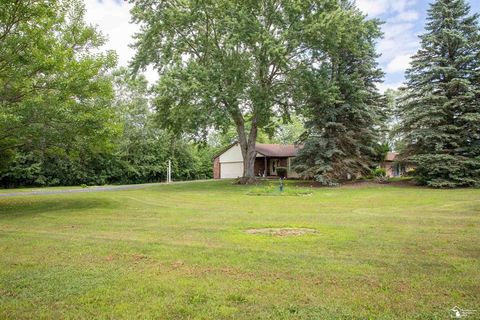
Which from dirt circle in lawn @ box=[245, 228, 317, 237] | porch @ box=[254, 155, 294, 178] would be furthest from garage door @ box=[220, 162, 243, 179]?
dirt circle in lawn @ box=[245, 228, 317, 237]

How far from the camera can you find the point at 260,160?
4119 cm

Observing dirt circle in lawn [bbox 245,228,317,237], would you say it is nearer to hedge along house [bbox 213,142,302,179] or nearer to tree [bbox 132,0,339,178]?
tree [bbox 132,0,339,178]

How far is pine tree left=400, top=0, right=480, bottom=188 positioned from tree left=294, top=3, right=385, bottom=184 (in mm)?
3254

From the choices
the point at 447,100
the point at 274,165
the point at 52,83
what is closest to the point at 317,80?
the point at 447,100

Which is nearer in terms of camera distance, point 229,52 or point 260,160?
point 229,52

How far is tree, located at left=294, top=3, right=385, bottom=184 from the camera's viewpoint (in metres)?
24.1

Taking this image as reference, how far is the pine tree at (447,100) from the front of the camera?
2200 centimetres

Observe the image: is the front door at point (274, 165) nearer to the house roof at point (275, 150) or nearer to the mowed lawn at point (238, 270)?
the house roof at point (275, 150)

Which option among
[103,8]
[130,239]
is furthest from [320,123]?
[130,239]

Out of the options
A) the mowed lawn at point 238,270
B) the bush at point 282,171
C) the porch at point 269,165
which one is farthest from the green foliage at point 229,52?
the mowed lawn at point 238,270

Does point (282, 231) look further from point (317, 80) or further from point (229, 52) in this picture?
point (229, 52)

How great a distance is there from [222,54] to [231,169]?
19108 millimetres

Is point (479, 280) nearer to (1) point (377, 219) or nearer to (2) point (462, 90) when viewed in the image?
(1) point (377, 219)

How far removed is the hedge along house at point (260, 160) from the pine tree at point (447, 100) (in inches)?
628
